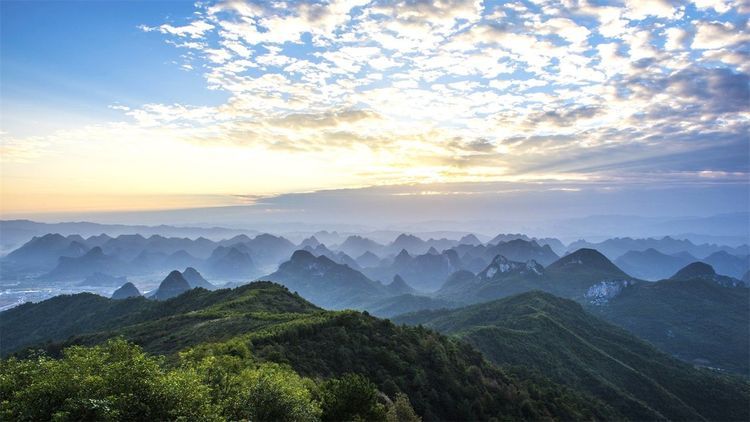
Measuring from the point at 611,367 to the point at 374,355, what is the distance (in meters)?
99.3

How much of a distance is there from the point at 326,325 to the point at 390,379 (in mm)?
14748

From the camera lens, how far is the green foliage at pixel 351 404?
90.0 ft

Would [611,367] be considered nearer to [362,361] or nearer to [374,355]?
[374,355]

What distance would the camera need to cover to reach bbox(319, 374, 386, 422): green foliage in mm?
27422

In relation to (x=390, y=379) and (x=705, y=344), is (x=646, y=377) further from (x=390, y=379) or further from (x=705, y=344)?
(x=705, y=344)

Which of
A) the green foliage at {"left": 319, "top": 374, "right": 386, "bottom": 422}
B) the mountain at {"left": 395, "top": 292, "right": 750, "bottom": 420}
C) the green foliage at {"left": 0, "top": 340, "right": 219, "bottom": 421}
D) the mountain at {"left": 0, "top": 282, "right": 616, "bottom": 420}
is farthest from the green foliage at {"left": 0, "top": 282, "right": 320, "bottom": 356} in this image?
the mountain at {"left": 395, "top": 292, "right": 750, "bottom": 420}

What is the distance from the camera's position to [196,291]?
131 meters

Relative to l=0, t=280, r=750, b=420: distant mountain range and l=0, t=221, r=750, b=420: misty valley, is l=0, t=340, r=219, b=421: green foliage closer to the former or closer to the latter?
l=0, t=221, r=750, b=420: misty valley

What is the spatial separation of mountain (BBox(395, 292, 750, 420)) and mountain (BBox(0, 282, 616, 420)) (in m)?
19.1

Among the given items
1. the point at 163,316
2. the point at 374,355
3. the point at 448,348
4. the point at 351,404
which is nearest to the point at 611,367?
the point at 448,348

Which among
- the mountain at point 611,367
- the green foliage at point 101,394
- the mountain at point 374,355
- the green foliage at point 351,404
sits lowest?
the mountain at point 611,367

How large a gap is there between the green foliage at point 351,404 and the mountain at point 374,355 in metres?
12.1

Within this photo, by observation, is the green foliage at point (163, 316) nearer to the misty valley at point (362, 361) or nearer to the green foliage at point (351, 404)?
the misty valley at point (362, 361)

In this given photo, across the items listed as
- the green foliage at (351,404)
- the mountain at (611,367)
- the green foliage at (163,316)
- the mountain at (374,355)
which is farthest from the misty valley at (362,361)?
the green foliage at (163,316)
